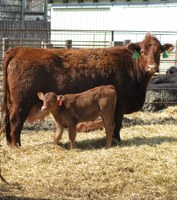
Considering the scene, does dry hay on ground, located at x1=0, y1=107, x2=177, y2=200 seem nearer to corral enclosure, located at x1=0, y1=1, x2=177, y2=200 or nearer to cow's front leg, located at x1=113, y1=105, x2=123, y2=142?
corral enclosure, located at x1=0, y1=1, x2=177, y2=200

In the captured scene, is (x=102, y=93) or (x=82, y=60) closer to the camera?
(x=102, y=93)

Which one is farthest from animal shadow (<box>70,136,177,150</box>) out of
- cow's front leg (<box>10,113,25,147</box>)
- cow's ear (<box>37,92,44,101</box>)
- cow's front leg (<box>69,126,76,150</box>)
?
cow's ear (<box>37,92,44,101</box>)

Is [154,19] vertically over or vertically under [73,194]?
over

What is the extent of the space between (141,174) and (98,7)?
89.7 ft

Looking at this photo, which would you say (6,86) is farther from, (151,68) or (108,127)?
(151,68)

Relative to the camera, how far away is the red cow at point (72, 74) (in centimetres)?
884

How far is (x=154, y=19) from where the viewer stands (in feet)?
97.7

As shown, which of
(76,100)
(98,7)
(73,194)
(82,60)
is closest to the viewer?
(73,194)

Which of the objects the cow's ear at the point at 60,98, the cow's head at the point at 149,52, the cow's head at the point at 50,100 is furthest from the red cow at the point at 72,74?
the cow's ear at the point at 60,98

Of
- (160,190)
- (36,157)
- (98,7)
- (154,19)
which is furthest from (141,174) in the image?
(98,7)

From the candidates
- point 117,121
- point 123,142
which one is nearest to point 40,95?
point 117,121

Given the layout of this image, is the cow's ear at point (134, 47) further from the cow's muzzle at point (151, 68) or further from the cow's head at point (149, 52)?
the cow's muzzle at point (151, 68)

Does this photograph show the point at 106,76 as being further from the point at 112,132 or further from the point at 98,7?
the point at 98,7

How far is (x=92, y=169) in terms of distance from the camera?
7.21 meters
